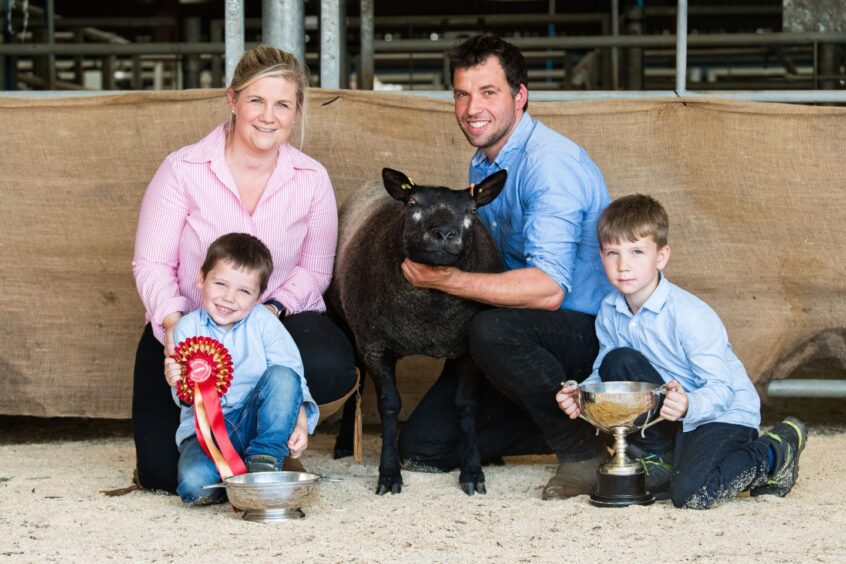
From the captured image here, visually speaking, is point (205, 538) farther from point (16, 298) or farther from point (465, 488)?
point (16, 298)

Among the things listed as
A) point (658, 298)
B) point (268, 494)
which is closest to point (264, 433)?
point (268, 494)

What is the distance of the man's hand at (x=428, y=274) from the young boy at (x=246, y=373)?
44 cm

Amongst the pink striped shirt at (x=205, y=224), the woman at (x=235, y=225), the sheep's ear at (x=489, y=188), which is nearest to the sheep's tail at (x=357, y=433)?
the woman at (x=235, y=225)

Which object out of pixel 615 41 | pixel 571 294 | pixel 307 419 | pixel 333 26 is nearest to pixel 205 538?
pixel 307 419

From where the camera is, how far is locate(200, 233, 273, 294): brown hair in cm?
323

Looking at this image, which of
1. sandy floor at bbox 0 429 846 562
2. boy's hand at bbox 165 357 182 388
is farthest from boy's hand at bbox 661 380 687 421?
boy's hand at bbox 165 357 182 388

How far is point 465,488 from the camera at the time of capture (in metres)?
3.50

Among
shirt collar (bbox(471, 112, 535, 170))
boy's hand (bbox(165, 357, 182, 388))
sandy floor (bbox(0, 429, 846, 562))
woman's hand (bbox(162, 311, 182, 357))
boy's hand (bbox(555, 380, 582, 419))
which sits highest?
shirt collar (bbox(471, 112, 535, 170))

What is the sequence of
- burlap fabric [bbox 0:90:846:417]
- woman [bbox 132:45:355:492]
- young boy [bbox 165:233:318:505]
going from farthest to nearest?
1. burlap fabric [bbox 0:90:846:417]
2. woman [bbox 132:45:355:492]
3. young boy [bbox 165:233:318:505]

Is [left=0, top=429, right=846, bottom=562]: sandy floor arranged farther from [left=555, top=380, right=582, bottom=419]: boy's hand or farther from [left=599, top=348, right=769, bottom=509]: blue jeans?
[left=555, top=380, right=582, bottom=419]: boy's hand

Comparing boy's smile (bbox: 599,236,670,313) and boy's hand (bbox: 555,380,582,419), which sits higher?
boy's smile (bbox: 599,236,670,313)

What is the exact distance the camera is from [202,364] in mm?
3098

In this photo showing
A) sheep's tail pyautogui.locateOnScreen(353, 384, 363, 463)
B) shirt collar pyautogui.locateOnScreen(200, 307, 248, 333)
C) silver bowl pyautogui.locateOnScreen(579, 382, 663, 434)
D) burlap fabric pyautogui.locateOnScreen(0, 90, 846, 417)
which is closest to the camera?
silver bowl pyautogui.locateOnScreen(579, 382, 663, 434)

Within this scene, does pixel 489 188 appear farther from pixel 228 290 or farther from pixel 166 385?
pixel 166 385
